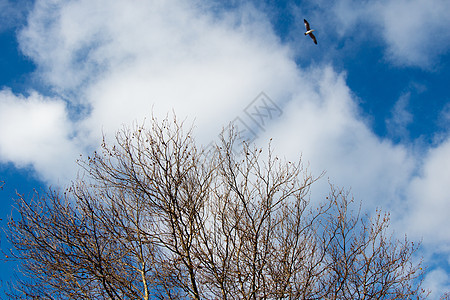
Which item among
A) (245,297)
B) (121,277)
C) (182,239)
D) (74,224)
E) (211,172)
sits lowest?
(245,297)

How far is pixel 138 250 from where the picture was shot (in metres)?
6.43

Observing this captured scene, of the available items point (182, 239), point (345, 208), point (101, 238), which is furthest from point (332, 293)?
point (101, 238)

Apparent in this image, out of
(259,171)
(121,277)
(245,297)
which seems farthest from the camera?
(259,171)

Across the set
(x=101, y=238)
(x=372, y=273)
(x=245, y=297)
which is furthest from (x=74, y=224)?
(x=372, y=273)

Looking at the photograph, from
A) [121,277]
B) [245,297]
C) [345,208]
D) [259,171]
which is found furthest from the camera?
[345,208]

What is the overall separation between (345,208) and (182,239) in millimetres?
3751

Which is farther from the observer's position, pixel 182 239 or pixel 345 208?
pixel 345 208

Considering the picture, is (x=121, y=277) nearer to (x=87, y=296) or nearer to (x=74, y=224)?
(x=87, y=296)

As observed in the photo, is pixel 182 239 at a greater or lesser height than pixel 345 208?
lesser

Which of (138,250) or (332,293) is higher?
(138,250)

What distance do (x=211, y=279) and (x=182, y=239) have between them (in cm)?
88

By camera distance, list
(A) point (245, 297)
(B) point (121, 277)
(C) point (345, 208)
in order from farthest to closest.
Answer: (C) point (345, 208), (B) point (121, 277), (A) point (245, 297)

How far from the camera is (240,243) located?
20.6 ft

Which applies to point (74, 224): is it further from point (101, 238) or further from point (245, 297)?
point (245, 297)
